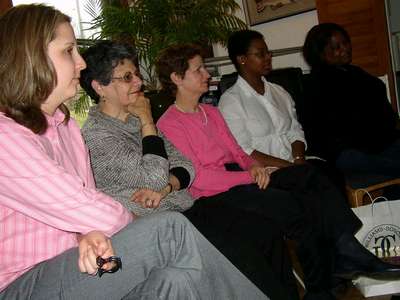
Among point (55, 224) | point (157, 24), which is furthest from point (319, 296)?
point (157, 24)

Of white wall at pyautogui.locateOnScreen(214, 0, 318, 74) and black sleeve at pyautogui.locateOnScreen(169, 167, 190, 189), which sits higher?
white wall at pyautogui.locateOnScreen(214, 0, 318, 74)

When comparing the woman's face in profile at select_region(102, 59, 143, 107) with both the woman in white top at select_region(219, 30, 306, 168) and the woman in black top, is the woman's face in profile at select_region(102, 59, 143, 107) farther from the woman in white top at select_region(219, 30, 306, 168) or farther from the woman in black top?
the woman in black top

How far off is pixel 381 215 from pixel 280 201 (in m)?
0.46

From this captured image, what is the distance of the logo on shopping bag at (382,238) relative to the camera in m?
1.99

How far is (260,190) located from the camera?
2.00 meters

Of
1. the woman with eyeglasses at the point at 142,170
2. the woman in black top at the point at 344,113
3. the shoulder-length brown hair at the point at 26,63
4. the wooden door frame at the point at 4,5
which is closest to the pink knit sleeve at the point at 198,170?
the woman with eyeglasses at the point at 142,170

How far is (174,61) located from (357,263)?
1.16 m

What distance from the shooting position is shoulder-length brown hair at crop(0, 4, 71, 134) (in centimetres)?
123

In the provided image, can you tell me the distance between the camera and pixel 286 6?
14.7 feet

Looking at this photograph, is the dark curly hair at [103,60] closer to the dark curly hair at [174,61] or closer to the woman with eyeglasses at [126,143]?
the woman with eyeglasses at [126,143]

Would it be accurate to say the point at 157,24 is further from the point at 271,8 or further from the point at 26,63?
the point at 26,63

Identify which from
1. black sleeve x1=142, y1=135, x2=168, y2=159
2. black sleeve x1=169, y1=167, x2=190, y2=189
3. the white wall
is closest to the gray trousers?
black sleeve x1=142, y1=135, x2=168, y2=159

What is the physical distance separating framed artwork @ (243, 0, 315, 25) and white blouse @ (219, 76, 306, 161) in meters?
2.03

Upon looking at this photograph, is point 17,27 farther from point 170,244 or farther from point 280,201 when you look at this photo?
point 280,201
